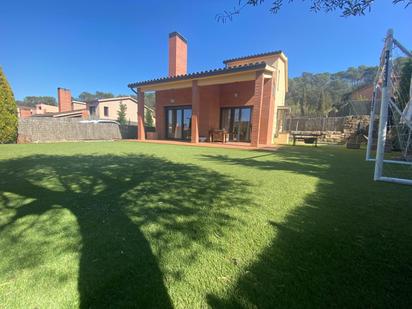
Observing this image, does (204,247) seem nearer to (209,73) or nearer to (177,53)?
(209,73)

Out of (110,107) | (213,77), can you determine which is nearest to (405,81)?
(213,77)

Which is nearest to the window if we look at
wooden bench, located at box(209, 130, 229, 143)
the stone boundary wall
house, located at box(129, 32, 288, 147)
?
the stone boundary wall

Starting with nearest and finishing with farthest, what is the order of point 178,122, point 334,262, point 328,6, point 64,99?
point 334,262, point 328,6, point 178,122, point 64,99

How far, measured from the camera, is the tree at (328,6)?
3104 mm

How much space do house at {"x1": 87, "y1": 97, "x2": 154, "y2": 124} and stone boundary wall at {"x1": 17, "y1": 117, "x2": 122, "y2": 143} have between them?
12.9 metres

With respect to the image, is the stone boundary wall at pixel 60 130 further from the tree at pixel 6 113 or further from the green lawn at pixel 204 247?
the green lawn at pixel 204 247

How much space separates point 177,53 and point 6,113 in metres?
11.8

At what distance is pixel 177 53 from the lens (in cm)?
1567

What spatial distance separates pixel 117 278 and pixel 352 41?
25.2 feet

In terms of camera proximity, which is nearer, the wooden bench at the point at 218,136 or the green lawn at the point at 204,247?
the green lawn at the point at 204,247

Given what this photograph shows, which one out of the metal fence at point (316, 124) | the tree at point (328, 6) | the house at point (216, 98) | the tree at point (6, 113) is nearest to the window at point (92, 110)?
the house at point (216, 98)

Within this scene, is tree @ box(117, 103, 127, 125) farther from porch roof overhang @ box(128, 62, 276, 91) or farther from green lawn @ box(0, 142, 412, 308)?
green lawn @ box(0, 142, 412, 308)

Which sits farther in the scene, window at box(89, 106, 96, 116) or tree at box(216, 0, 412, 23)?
window at box(89, 106, 96, 116)

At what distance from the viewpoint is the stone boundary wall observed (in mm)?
12891
